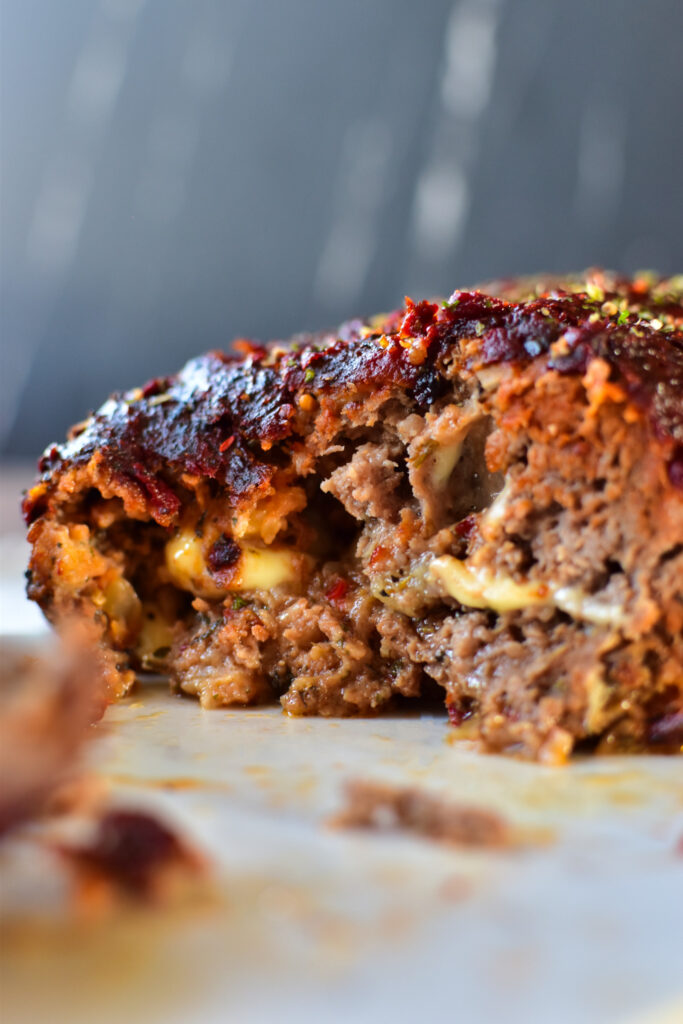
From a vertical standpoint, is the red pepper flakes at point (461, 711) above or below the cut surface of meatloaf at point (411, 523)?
below

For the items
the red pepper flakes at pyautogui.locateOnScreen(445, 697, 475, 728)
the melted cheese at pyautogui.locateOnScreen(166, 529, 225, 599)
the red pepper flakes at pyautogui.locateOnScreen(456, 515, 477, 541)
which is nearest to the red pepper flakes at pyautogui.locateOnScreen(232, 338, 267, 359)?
the melted cheese at pyautogui.locateOnScreen(166, 529, 225, 599)

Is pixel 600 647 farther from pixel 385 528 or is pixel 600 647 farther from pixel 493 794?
pixel 385 528

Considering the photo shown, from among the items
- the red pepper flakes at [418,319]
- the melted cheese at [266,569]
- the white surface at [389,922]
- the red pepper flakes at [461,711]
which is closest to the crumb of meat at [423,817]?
the white surface at [389,922]

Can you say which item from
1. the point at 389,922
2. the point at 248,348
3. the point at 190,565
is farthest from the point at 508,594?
the point at 248,348

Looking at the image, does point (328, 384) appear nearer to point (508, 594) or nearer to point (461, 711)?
point (508, 594)

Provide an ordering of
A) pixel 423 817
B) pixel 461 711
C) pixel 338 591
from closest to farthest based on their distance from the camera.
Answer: pixel 423 817
pixel 461 711
pixel 338 591

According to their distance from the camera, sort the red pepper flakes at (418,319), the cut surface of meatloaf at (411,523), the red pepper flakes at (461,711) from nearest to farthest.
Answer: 1. the cut surface of meatloaf at (411,523)
2. the red pepper flakes at (461,711)
3. the red pepper flakes at (418,319)

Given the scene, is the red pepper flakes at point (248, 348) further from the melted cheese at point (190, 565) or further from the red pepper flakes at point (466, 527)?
the red pepper flakes at point (466, 527)
